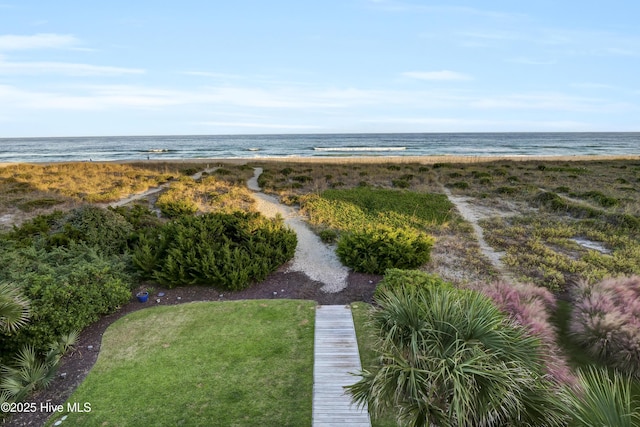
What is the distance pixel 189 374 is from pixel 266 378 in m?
1.38

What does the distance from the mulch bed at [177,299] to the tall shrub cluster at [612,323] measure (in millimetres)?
4566

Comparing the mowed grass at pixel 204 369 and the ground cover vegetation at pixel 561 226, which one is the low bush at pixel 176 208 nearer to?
the mowed grass at pixel 204 369

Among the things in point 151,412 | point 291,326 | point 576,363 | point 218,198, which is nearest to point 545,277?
point 576,363

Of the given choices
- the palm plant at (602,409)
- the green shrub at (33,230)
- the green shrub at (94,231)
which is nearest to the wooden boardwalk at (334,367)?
Answer: the palm plant at (602,409)

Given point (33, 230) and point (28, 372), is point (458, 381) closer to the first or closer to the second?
point (28, 372)

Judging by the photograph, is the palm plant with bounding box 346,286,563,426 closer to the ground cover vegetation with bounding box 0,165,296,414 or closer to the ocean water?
the ground cover vegetation with bounding box 0,165,296,414

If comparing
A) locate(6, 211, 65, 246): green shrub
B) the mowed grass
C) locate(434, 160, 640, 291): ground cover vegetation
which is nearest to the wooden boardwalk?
the mowed grass

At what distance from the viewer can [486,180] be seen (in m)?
25.8

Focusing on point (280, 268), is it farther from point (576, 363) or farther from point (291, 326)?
point (576, 363)

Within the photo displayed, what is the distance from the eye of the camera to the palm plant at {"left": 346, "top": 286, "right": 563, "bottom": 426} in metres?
3.30

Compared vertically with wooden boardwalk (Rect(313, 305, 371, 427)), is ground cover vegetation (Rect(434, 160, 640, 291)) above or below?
above

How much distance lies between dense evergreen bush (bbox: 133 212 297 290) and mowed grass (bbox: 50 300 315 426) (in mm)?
1370

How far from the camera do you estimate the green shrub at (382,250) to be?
34.3 ft

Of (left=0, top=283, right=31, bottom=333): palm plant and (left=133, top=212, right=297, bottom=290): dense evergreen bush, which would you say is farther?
(left=133, top=212, right=297, bottom=290): dense evergreen bush
